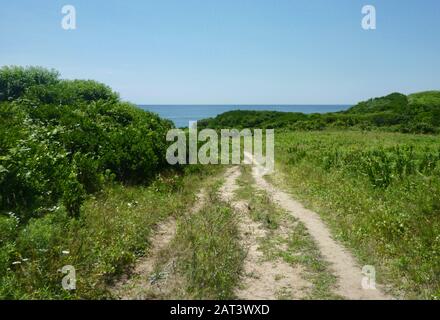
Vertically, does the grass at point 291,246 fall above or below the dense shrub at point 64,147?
below

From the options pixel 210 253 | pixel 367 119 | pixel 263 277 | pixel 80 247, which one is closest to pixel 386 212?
pixel 263 277

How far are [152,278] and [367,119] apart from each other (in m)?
56.0

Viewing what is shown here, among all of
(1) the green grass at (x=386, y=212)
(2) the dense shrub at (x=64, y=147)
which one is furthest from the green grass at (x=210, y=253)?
(2) the dense shrub at (x=64, y=147)

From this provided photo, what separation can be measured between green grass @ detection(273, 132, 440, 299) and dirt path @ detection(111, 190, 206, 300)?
3.79 meters

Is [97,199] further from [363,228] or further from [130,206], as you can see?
[363,228]

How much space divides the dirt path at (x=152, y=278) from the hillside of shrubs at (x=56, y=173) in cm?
45

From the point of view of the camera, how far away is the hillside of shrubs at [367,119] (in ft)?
165

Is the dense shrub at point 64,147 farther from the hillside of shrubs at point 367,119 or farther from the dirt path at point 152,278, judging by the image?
the hillside of shrubs at point 367,119

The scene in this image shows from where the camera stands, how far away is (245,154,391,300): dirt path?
21.3 feet

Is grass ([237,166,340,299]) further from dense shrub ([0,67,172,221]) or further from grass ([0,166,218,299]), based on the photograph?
dense shrub ([0,67,172,221])

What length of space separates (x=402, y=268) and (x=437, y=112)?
55.2 metres

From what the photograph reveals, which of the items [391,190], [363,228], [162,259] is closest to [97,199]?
[162,259]
